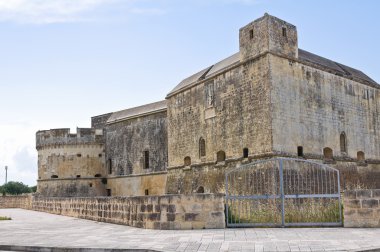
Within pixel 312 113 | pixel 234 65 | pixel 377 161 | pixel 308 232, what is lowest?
pixel 308 232

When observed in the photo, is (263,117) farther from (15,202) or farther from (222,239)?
(15,202)

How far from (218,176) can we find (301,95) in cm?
510

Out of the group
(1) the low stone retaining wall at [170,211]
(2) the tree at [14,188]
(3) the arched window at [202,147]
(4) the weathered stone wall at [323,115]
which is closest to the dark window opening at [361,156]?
(4) the weathered stone wall at [323,115]

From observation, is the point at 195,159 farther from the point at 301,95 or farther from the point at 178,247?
Result: the point at 178,247

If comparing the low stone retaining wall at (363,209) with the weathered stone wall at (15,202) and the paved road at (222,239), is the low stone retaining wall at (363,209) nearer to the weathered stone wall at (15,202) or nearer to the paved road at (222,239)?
the paved road at (222,239)

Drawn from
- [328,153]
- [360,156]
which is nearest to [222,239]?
[328,153]

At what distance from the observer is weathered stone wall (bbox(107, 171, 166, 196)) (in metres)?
26.4

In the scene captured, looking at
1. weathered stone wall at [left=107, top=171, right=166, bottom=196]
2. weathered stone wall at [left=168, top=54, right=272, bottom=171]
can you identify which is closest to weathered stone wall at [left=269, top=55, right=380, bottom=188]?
weathered stone wall at [left=168, top=54, right=272, bottom=171]

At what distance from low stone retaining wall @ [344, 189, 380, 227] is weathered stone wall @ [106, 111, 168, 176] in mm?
17038

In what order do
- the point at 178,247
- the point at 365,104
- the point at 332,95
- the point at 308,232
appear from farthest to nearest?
the point at 365,104, the point at 332,95, the point at 308,232, the point at 178,247

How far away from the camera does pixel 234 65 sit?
62.1ft

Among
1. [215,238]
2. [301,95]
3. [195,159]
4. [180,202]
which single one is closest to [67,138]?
[195,159]

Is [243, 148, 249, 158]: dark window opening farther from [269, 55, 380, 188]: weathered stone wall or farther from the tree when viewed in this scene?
the tree

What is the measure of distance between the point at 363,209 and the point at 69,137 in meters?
24.9
